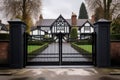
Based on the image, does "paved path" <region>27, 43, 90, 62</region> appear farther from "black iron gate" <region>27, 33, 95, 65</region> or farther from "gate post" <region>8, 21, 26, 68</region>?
"gate post" <region>8, 21, 26, 68</region>

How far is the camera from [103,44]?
40.5ft

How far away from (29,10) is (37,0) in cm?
222

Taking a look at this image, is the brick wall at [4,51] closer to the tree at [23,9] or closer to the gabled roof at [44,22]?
the tree at [23,9]

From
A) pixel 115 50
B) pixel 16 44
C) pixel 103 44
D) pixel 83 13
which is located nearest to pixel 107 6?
pixel 115 50

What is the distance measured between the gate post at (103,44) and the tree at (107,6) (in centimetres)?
1695

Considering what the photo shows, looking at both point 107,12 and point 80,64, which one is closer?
point 80,64

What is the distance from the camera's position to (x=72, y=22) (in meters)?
65.4

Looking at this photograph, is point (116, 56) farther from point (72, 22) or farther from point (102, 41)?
point (72, 22)

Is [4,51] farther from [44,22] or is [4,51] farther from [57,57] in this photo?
[44,22]

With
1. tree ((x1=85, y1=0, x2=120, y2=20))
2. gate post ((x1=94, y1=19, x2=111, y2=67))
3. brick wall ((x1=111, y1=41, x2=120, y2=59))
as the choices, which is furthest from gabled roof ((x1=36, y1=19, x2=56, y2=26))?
gate post ((x1=94, y1=19, x2=111, y2=67))

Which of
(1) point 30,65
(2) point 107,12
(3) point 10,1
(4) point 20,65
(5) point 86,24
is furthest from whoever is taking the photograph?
(5) point 86,24

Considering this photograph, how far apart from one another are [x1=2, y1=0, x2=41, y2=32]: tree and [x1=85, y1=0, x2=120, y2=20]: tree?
26.2 feet

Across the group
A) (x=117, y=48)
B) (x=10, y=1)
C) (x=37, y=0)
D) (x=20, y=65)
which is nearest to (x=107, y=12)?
(x=37, y=0)

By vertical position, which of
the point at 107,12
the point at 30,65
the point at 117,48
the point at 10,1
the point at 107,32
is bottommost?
the point at 30,65
